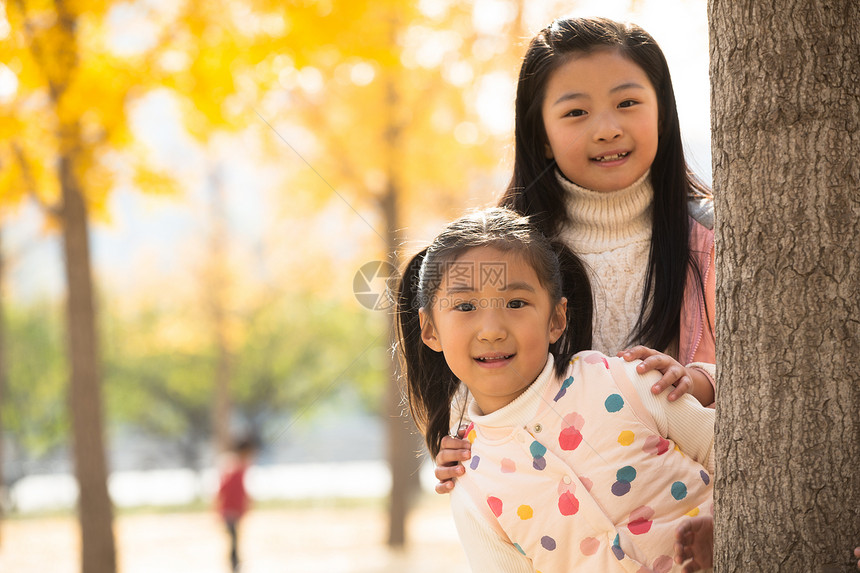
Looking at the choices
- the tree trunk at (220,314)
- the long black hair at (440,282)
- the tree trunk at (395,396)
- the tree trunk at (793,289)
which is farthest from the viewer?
the tree trunk at (220,314)

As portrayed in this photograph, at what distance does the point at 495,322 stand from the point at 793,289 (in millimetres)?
620

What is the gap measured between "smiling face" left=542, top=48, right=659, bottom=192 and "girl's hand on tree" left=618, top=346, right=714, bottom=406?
0.54 m

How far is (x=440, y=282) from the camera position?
201cm

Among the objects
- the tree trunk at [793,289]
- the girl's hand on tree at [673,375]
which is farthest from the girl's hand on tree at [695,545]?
the girl's hand on tree at [673,375]

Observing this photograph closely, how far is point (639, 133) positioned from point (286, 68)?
4023 mm

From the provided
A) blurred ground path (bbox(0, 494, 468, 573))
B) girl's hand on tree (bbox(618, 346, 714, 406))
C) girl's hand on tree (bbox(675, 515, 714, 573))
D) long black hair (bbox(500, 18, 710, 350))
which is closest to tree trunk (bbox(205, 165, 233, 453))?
blurred ground path (bbox(0, 494, 468, 573))

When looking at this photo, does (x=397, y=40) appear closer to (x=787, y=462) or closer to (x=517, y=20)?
(x=517, y=20)

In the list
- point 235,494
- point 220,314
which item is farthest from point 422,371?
point 220,314

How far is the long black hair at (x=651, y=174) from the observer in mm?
2164

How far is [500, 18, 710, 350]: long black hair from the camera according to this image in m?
2.16

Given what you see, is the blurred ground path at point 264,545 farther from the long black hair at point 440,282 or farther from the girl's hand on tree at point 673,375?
the girl's hand on tree at point 673,375

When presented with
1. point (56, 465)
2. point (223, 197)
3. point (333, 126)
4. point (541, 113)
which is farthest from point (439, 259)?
point (56, 465)

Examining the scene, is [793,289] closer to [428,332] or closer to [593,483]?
[593,483]

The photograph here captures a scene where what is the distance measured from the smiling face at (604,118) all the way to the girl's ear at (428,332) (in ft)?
1.88
